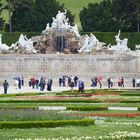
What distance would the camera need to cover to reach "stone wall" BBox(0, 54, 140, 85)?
194 feet

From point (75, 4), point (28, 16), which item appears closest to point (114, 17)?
point (28, 16)

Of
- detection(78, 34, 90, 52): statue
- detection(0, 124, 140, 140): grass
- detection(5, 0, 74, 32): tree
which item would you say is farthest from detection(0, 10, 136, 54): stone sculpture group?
detection(0, 124, 140, 140): grass

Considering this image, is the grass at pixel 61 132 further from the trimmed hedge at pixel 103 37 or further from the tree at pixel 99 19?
the tree at pixel 99 19

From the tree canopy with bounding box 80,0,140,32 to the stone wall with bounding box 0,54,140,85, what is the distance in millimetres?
13879

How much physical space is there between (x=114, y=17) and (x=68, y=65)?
725 inches

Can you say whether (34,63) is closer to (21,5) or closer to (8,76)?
(8,76)

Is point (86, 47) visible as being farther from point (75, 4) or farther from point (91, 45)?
point (75, 4)

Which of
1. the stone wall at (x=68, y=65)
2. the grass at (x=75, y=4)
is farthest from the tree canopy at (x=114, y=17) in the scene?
the grass at (x=75, y=4)

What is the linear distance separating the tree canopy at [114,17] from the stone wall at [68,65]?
13879mm

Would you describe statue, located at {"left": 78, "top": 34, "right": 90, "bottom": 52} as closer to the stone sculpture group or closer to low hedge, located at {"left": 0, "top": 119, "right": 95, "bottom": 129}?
the stone sculpture group

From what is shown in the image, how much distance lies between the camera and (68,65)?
59.8 metres

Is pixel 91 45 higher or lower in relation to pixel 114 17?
lower

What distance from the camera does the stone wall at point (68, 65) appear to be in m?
59.2

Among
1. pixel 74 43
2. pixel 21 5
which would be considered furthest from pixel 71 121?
pixel 21 5
